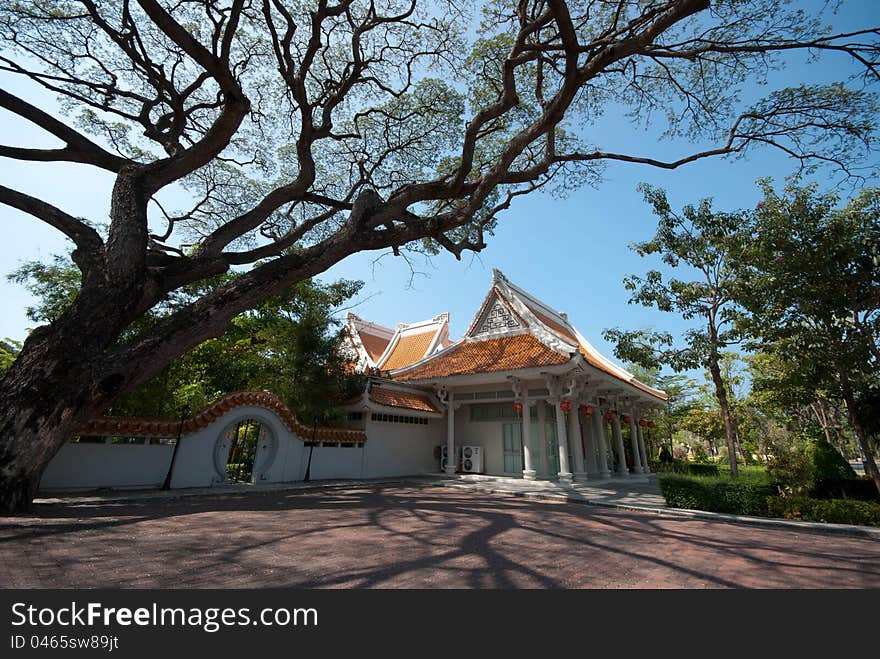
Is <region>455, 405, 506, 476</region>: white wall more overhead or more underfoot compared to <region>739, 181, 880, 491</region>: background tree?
more underfoot

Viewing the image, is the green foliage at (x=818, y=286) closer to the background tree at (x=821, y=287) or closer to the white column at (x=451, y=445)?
the background tree at (x=821, y=287)

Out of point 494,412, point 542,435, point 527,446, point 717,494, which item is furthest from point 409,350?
point 717,494

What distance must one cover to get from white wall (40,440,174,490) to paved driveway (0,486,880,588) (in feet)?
5.12

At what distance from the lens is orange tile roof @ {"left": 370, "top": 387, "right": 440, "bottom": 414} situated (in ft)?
43.5

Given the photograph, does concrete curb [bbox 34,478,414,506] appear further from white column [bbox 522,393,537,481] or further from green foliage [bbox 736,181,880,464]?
green foliage [bbox 736,181,880,464]

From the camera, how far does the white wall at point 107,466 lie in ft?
23.5

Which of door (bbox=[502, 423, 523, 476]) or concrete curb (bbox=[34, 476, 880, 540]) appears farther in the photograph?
door (bbox=[502, 423, 523, 476])

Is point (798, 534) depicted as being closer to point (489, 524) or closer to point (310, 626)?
point (489, 524)

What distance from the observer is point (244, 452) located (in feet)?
34.5

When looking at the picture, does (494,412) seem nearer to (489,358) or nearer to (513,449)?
(513,449)

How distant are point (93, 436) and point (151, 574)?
6298mm

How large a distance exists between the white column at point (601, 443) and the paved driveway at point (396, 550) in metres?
7.20

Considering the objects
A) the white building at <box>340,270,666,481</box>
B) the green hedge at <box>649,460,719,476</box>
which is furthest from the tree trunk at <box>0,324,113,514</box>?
the green hedge at <box>649,460,719,476</box>

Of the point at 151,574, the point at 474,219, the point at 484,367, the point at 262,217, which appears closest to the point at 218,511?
the point at 151,574
